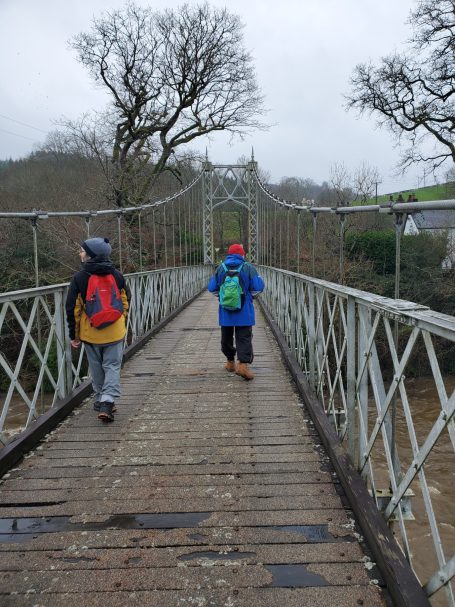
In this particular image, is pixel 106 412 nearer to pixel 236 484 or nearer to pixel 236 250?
pixel 236 484

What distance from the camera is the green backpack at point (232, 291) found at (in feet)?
12.2

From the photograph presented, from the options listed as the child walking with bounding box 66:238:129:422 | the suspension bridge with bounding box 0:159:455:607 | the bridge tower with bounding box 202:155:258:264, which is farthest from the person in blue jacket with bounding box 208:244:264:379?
the bridge tower with bounding box 202:155:258:264

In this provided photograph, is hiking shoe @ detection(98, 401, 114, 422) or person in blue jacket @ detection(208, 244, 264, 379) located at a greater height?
person in blue jacket @ detection(208, 244, 264, 379)

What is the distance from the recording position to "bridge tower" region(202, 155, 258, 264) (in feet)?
68.0

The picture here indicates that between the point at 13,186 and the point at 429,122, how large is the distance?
1095 cm

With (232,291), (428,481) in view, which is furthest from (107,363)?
(428,481)

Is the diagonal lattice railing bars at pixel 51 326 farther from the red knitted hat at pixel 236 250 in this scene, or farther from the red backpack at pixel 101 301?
the red knitted hat at pixel 236 250

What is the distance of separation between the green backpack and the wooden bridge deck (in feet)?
2.69

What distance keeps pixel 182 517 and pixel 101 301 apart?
132 cm

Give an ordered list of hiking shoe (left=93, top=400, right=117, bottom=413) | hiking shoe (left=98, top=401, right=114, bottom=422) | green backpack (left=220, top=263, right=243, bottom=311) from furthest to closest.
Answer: green backpack (left=220, top=263, right=243, bottom=311), hiking shoe (left=93, top=400, right=117, bottom=413), hiking shoe (left=98, top=401, right=114, bottom=422)

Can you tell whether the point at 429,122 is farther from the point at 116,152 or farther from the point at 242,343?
the point at 242,343

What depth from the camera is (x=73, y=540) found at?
5.71ft

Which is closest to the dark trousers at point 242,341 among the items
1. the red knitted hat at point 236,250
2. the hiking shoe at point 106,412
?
the red knitted hat at point 236,250

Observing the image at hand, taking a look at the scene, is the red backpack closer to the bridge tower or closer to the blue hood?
the blue hood
